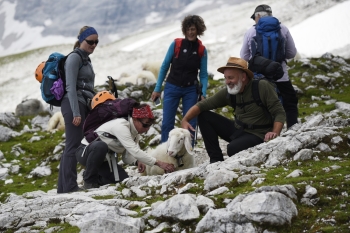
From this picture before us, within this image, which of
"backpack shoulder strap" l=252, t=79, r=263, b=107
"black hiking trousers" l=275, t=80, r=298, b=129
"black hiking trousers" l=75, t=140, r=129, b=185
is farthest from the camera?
"black hiking trousers" l=275, t=80, r=298, b=129

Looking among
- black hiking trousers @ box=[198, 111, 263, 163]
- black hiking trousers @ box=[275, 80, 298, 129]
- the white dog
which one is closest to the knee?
black hiking trousers @ box=[198, 111, 263, 163]

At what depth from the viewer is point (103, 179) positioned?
10328 mm

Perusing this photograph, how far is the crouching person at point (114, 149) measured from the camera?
30.9 feet

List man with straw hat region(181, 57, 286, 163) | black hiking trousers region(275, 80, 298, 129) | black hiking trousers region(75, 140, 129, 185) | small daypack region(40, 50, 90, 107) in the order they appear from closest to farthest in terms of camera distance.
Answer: man with straw hat region(181, 57, 286, 163) < black hiking trousers region(75, 140, 129, 185) < small daypack region(40, 50, 90, 107) < black hiking trousers region(275, 80, 298, 129)

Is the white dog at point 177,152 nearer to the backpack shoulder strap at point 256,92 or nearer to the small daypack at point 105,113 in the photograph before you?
the small daypack at point 105,113

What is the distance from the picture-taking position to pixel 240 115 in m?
9.72

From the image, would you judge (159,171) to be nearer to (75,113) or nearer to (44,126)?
(75,113)

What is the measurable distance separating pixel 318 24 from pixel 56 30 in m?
104

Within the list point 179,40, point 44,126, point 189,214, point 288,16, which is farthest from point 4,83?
point 189,214

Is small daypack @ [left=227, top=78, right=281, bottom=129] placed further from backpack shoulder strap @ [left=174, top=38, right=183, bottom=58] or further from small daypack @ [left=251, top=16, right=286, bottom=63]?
backpack shoulder strap @ [left=174, top=38, right=183, bottom=58]

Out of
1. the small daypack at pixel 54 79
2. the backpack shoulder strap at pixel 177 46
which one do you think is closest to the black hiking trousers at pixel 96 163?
the small daypack at pixel 54 79

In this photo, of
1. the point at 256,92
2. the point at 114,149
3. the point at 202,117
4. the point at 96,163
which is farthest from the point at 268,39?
the point at 96,163

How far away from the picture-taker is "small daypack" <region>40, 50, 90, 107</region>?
33.4ft

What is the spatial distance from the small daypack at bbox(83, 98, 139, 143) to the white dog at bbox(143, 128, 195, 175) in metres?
1.11
